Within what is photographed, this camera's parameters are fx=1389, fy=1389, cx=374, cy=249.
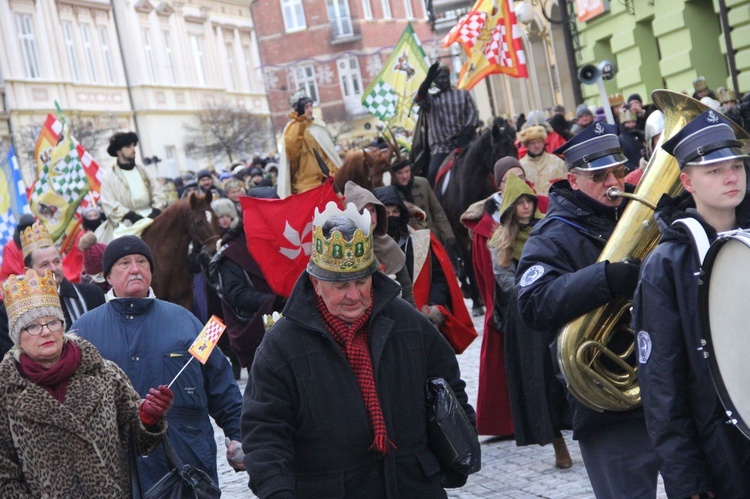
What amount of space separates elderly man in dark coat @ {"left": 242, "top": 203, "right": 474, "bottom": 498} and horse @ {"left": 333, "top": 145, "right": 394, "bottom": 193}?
645cm

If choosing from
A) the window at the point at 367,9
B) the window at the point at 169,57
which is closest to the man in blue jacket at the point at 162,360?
the window at the point at 169,57

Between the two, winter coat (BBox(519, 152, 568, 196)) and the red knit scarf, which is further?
winter coat (BBox(519, 152, 568, 196))

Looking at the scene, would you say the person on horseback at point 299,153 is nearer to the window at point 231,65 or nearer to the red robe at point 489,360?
the red robe at point 489,360

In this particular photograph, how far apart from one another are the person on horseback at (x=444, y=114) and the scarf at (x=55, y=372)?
10126 millimetres

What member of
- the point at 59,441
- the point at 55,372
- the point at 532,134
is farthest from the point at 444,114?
the point at 59,441

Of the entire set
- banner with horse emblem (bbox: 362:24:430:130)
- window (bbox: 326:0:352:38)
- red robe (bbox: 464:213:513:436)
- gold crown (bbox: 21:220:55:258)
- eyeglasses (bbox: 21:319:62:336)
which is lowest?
red robe (bbox: 464:213:513:436)

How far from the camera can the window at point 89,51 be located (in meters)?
53.2

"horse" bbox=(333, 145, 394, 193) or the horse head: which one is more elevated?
"horse" bbox=(333, 145, 394, 193)

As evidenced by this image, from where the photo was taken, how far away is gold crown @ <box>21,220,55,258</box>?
8.46 metres

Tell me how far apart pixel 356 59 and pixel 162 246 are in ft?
241

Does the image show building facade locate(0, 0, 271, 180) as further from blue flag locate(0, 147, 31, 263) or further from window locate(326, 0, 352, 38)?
blue flag locate(0, 147, 31, 263)

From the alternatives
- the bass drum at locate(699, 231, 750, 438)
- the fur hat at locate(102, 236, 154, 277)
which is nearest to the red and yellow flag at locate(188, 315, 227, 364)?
the fur hat at locate(102, 236, 154, 277)

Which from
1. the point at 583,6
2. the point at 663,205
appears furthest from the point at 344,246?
the point at 583,6

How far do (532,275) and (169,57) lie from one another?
56692 millimetres
